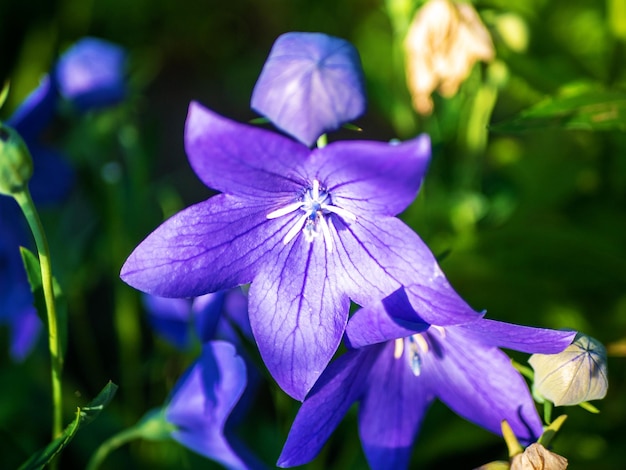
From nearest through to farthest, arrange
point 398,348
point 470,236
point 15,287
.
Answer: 1. point 398,348
2. point 15,287
3. point 470,236

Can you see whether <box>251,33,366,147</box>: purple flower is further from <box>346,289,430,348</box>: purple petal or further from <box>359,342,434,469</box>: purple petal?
<box>359,342,434,469</box>: purple petal

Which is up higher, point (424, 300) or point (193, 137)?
point (193, 137)

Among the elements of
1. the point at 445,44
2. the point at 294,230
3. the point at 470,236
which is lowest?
the point at 470,236

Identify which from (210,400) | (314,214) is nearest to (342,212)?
(314,214)

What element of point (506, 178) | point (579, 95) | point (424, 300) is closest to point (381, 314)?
point (424, 300)

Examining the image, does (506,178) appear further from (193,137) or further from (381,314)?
(193,137)

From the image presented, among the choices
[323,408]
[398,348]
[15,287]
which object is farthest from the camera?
[15,287]

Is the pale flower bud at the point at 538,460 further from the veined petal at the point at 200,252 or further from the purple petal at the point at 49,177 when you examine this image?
the purple petal at the point at 49,177

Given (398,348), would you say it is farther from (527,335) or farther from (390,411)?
(527,335)
